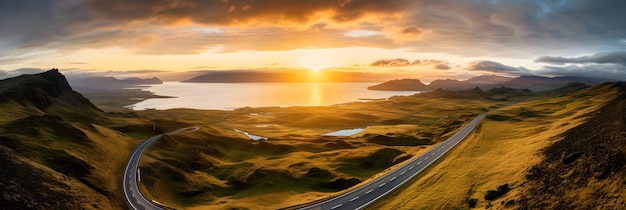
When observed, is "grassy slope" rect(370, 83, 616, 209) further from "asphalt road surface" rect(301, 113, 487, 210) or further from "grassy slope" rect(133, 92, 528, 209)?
"grassy slope" rect(133, 92, 528, 209)

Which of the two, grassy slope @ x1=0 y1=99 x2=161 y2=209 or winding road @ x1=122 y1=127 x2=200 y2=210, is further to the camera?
winding road @ x1=122 y1=127 x2=200 y2=210

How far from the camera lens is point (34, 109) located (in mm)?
154375

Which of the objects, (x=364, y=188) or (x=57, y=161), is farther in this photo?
(x=57, y=161)

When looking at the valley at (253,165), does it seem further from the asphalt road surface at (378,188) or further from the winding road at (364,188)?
the asphalt road surface at (378,188)

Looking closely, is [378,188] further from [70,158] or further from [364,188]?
[70,158]

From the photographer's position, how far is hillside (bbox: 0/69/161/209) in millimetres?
57938

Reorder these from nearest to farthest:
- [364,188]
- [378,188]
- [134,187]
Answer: [378,188]
[364,188]
[134,187]

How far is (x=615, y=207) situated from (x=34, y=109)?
19725cm

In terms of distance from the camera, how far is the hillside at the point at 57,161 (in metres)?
57.9

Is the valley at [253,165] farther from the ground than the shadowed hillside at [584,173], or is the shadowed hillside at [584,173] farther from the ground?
the shadowed hillside at [584,173]

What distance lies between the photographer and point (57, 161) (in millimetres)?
80688

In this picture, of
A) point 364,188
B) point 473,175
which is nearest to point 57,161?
point 364,188

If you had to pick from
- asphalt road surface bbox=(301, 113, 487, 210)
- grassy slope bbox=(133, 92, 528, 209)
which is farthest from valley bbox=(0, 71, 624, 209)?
asphalt road surface bbox=(301, 113, 487, 210)

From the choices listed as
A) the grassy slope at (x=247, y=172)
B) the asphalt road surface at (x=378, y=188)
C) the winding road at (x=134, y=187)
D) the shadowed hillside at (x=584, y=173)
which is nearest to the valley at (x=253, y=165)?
the grassy slope at (x=247, y=172)
